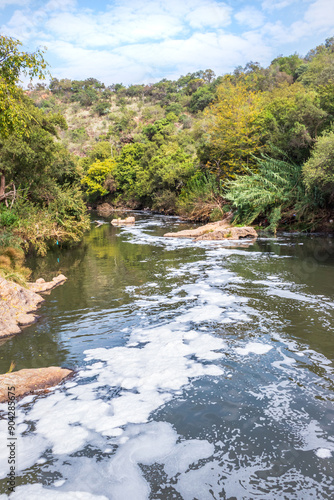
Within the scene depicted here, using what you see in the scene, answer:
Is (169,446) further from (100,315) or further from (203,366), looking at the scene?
(100,315)

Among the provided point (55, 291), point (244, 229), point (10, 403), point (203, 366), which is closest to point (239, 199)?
point (244, 229)

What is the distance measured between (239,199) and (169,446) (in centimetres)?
1892

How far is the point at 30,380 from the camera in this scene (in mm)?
4668

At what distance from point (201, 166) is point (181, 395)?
2684 cm

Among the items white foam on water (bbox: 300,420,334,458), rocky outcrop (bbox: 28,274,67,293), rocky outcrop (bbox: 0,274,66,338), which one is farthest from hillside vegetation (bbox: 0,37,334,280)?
white foam on water (bbox: 300,420,334,458)

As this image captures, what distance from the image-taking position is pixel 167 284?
10.1m

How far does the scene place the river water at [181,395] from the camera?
3.14m

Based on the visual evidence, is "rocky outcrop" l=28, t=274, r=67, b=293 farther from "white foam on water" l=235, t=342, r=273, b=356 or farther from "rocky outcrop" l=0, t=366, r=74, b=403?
"white foam on water" l=235, t=342, r=273, b=356

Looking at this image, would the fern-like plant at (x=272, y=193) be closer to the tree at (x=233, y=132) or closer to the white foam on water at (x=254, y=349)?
the tree at (x=233, y=132)

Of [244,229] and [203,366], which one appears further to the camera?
[244,229]

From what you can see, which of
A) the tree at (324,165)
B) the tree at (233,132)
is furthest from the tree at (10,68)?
the tree at (233,132)

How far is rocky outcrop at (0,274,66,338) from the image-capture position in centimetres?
668

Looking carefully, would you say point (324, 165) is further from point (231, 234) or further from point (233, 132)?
point (233, 132)

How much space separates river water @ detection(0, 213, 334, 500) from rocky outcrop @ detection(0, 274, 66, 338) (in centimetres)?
31
